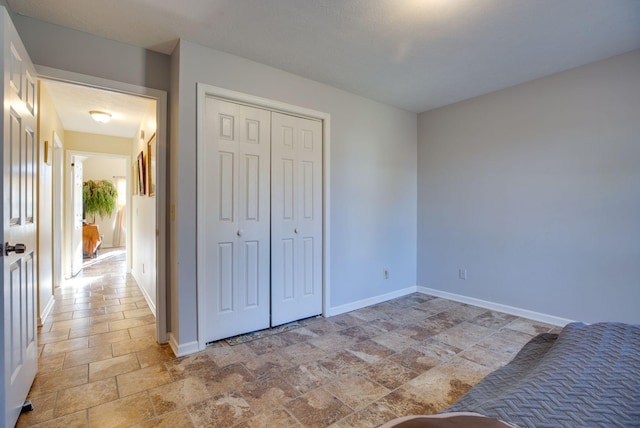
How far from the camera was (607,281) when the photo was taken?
278 centimetres

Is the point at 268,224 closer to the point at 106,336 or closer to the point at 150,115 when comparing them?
the point at 106,336

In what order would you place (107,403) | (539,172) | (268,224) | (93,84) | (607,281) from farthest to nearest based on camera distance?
(539,172)
(268,224)
(607,281)
(93,84)
(107,403)

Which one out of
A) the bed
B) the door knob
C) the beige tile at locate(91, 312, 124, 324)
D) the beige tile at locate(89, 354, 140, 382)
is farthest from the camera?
the beige tile at locate(91, 312, 124, 324)

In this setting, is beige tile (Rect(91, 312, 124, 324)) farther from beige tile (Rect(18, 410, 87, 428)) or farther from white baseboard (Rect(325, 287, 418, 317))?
white baseboard (Rect(325, 287, 418, 317))

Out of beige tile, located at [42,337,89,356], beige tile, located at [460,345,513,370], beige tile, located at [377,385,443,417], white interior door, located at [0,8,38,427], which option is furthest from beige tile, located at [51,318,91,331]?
beige tile, located at [460,345,513,370]

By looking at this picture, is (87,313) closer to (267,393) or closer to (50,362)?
(50,362)

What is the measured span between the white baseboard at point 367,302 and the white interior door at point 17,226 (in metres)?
2.36

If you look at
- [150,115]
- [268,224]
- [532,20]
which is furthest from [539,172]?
[150,115]

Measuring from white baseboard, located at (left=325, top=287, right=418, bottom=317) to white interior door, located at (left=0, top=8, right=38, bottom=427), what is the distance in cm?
236

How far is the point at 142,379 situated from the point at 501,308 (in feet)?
11.5

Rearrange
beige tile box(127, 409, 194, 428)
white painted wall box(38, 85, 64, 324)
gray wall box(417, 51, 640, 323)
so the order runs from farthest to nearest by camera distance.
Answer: white painted wall box(38, 85, 64, 324) → gray wall box(417, 51, 640, 323) → beige tile box(127, 409, 194, 428)

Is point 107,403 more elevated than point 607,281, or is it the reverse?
point 607,281

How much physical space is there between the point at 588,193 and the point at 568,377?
280 centimetres

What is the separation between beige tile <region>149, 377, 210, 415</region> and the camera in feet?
5.92
